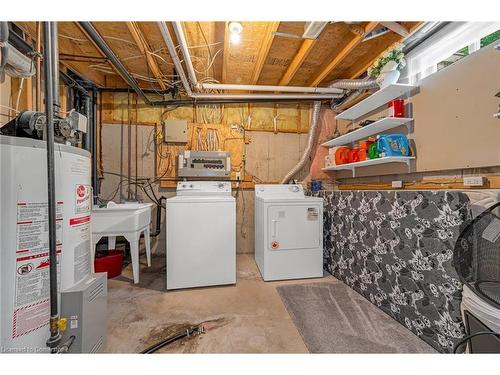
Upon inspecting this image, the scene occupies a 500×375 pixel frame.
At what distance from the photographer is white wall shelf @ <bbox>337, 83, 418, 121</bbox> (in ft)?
6.99

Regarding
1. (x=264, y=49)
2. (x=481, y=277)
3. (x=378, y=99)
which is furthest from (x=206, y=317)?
(x=378, y=99)

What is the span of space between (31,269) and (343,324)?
2.02 m

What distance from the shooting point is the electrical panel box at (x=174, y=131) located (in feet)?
10.9

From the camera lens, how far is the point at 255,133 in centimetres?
359

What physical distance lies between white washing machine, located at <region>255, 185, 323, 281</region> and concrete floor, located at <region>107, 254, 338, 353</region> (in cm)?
13

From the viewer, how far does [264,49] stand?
234cm

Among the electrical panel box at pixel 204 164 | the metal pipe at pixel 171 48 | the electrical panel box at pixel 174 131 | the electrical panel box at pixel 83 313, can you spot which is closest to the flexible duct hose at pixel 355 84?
the electrical panel box at pixel 204 164

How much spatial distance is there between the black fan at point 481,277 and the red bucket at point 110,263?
301cm

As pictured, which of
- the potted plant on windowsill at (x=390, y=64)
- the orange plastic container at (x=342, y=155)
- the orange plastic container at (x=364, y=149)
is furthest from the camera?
the orange plastic container at (x=342, y=155)

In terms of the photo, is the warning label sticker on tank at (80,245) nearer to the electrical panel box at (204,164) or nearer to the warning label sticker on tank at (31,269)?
the warning label sticker on tank at (31,269)

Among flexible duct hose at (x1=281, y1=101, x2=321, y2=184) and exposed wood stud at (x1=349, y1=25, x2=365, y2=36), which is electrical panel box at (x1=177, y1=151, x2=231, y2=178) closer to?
flexible duct hose at (x1=281, y1=101, x2=321, y2=184)

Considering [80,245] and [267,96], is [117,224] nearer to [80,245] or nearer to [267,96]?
[80,245]

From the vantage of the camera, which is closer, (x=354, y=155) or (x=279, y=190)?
(x=354, y=155)

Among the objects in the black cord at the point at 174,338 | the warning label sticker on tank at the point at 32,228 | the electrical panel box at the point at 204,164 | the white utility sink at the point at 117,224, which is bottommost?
the black cord at the point at 174,338
